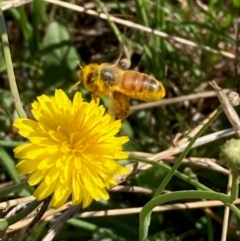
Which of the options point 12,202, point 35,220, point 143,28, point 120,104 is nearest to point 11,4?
point 143,28

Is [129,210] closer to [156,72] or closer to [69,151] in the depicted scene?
[69,151]

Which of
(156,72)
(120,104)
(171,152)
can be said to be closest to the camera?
(120,104)

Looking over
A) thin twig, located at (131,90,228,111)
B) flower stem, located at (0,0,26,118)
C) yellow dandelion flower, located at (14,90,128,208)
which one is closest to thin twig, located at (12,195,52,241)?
yellow dandelion flower, located at (14,90,128,208)

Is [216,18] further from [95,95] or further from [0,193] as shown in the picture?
[0,193]

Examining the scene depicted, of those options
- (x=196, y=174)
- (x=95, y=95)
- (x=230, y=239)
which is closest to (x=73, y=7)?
(x=95, y=95)

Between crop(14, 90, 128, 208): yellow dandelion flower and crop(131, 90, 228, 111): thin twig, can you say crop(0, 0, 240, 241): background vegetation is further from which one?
crop(14, 90, 128, 208): yellow dandelion flower

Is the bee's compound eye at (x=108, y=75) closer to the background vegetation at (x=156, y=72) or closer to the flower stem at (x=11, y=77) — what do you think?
the flower stem at (x=11, y=77)
